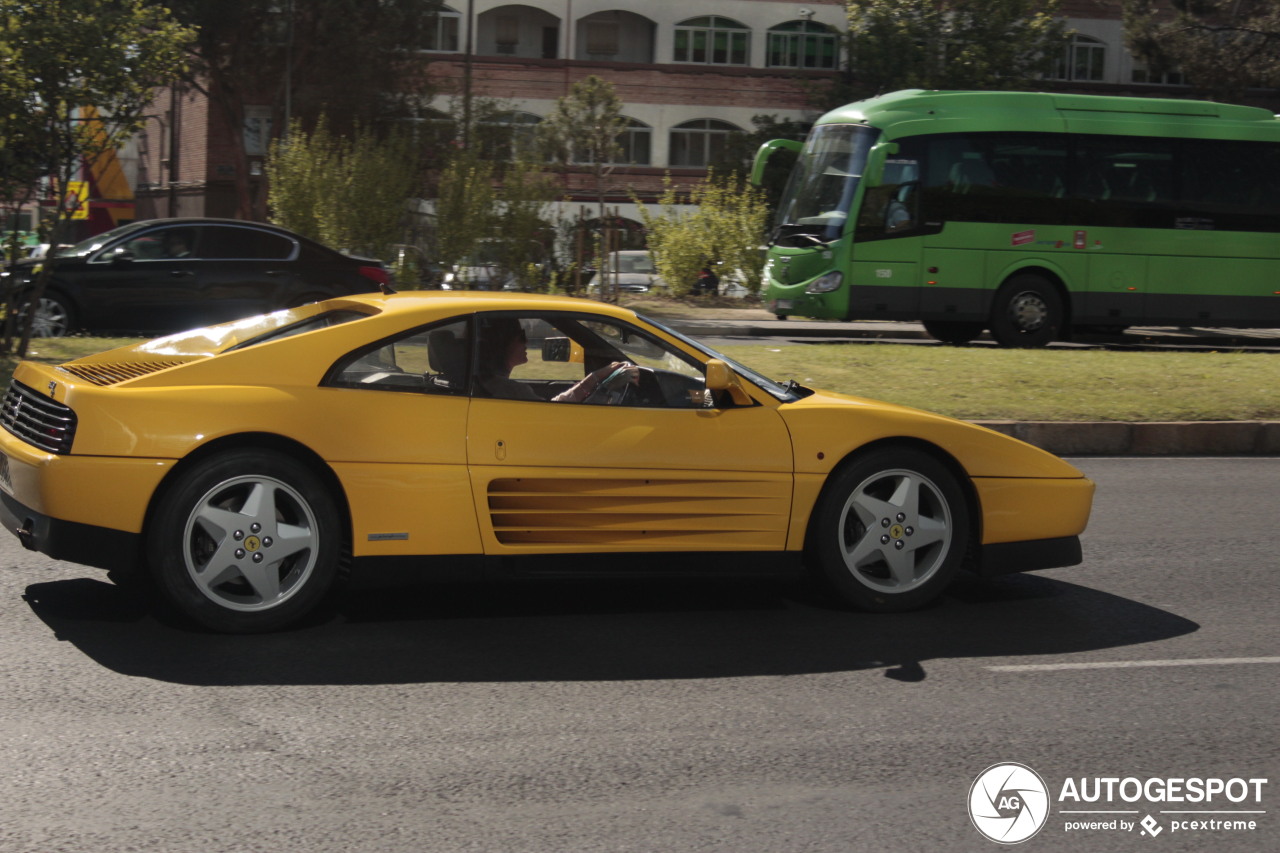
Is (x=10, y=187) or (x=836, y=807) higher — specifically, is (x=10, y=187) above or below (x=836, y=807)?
above

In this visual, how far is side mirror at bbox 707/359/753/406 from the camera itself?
5.75 meters

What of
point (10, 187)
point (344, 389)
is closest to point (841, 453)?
point (344, 389)

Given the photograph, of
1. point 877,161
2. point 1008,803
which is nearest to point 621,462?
point 1008,803

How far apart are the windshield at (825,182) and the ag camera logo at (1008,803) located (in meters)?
17.2

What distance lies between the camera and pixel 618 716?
473 centimetres

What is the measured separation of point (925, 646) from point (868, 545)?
54 cm

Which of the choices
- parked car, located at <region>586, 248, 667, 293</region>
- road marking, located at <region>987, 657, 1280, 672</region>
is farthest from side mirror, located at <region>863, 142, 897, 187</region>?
road marking, located at <region>987, 657, 1280, 672</region>

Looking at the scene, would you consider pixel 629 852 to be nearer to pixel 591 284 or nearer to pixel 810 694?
A: pixel 810 694

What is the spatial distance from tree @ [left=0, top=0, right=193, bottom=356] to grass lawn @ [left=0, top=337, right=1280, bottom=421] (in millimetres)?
2018

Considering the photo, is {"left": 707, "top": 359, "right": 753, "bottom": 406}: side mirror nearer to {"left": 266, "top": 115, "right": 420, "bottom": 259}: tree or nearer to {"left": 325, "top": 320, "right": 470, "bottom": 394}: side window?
{"left": 325, "top": 320, "right": 470, "bottom": 394}: side window

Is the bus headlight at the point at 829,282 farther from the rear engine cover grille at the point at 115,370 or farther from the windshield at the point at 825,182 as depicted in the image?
the rear engine cover grille at the point at 115,370

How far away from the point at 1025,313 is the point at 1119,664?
1573cm

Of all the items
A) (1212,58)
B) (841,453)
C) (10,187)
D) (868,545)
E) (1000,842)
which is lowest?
(1000,842)

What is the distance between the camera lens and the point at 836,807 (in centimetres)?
399
